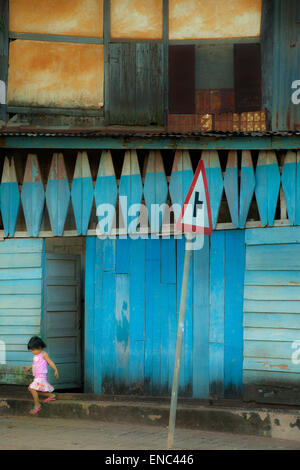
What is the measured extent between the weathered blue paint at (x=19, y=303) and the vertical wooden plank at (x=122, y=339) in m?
1.23

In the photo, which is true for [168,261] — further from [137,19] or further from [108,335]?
[137,19]

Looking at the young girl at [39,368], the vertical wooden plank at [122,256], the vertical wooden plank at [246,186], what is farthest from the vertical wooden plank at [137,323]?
the vertical wooden plank at [246,186]

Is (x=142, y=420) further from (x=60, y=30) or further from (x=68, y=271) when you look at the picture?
(x=60, y=30)

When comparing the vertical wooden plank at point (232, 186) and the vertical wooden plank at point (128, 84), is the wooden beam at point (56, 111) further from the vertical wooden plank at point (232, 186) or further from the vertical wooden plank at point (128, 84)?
the vertical wooden plank at point (232, 186)

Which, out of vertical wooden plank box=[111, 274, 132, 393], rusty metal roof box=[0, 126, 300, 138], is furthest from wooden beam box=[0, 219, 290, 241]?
rusty metal roof box=[0, 126, 300, 138]

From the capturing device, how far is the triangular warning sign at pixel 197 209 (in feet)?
26.4

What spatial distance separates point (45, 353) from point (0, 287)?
1.31 metres

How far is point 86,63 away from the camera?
11.6 meters

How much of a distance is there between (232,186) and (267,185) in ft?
1.59

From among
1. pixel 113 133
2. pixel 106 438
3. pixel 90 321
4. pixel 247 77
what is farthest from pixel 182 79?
pixel 106 438

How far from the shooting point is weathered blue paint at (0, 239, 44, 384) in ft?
36.6

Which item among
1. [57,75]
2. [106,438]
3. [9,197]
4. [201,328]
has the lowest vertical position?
[106,438]

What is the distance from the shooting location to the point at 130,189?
35.2 feet

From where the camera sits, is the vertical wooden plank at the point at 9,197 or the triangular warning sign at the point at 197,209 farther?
the vertical wooden plank at the point at 9,197
